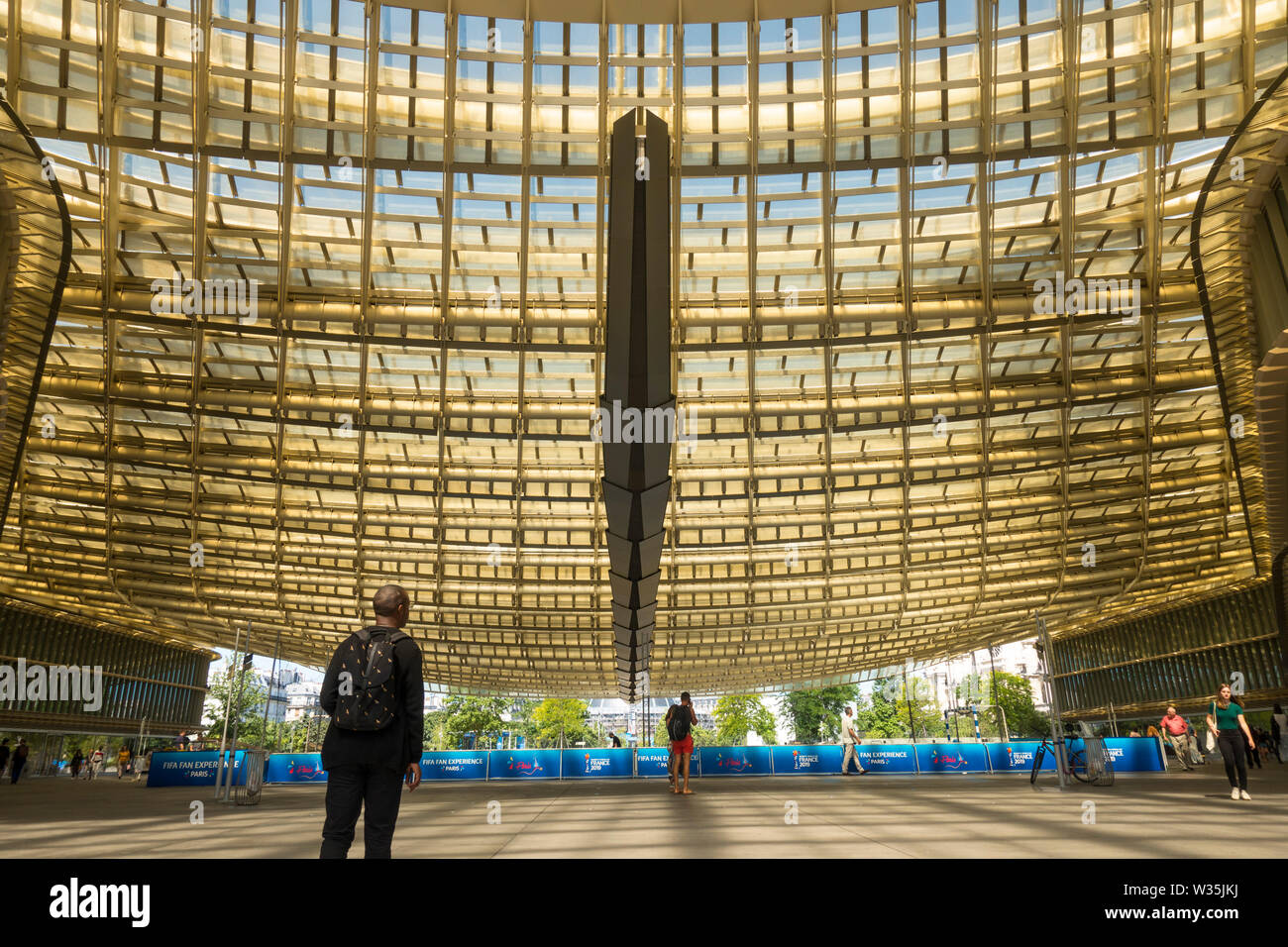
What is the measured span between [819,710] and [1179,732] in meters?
83.3

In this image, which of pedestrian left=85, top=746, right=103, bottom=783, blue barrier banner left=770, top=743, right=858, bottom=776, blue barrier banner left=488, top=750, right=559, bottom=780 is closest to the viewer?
blue barrier banner left=770, top=743, right=858, bottom=776

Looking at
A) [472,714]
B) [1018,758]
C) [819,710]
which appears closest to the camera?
[1018,758]

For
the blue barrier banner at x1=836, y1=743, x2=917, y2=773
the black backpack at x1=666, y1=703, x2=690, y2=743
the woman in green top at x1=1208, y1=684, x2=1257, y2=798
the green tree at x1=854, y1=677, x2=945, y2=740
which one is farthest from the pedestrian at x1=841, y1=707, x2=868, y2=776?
the green tree at x1=854, y1=677, x2=945, y2=740

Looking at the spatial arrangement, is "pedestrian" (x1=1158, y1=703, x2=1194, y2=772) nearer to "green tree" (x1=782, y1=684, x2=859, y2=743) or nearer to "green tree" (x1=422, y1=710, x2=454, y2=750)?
"green tree" (x1=782, y1=684, x2=859, y2=743)

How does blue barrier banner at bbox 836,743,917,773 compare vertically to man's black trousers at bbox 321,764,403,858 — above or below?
below

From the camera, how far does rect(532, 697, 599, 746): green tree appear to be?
10575 cm

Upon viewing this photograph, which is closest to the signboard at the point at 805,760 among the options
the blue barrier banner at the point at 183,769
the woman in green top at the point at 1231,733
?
the blue barrier banner at the point at 183,769

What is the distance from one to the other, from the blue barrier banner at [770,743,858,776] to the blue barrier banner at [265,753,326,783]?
16.4m

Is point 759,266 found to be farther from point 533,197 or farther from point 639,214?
point 639,214

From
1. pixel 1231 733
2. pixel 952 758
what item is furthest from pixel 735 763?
pixel 1231 733

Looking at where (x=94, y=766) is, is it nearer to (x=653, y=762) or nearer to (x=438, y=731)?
(x=653, y=762)

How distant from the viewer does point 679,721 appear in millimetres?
14914

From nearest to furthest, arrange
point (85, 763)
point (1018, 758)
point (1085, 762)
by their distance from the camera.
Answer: point (1085, 762), point (1018, 758), point (85, 763)

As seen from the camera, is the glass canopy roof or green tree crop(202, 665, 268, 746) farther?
green tree crop(202, 665, 268, 746)
